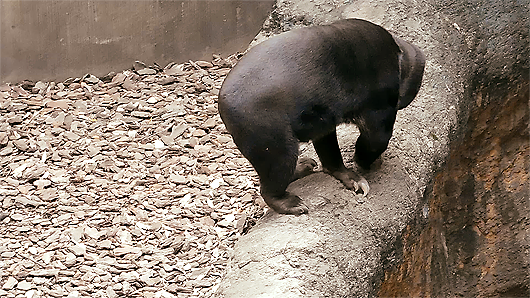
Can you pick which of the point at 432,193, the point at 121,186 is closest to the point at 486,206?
the point at 432,193

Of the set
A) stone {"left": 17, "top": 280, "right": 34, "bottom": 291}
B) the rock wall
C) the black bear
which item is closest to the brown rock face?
the rock wall

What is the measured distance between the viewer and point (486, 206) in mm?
4797

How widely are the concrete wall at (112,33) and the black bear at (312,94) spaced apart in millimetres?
2584

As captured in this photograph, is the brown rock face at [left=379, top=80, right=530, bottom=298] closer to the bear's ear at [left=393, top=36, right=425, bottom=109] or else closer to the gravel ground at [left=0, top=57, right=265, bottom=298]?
the bear's ear at [left=393, top=36, right=425, bottom=109]

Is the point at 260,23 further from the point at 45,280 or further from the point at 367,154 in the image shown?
the point at 45,280

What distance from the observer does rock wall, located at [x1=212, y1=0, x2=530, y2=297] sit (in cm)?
319

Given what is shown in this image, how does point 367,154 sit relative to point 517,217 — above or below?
above

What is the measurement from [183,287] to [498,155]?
2.48 m

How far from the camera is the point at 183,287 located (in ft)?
12.5

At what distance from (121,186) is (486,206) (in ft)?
8.61

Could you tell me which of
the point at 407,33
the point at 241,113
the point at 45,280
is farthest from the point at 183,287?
the point at 407,33

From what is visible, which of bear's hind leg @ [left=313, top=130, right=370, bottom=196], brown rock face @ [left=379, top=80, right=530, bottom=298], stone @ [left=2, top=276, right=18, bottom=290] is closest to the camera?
bear's hind leg @ [left=313, top=130, right=370, bottom=196]

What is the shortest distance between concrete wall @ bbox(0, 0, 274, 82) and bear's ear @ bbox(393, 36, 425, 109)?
8.51 ft

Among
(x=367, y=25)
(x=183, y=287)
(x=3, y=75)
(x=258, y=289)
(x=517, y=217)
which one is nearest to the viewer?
(x=258, y=289)
